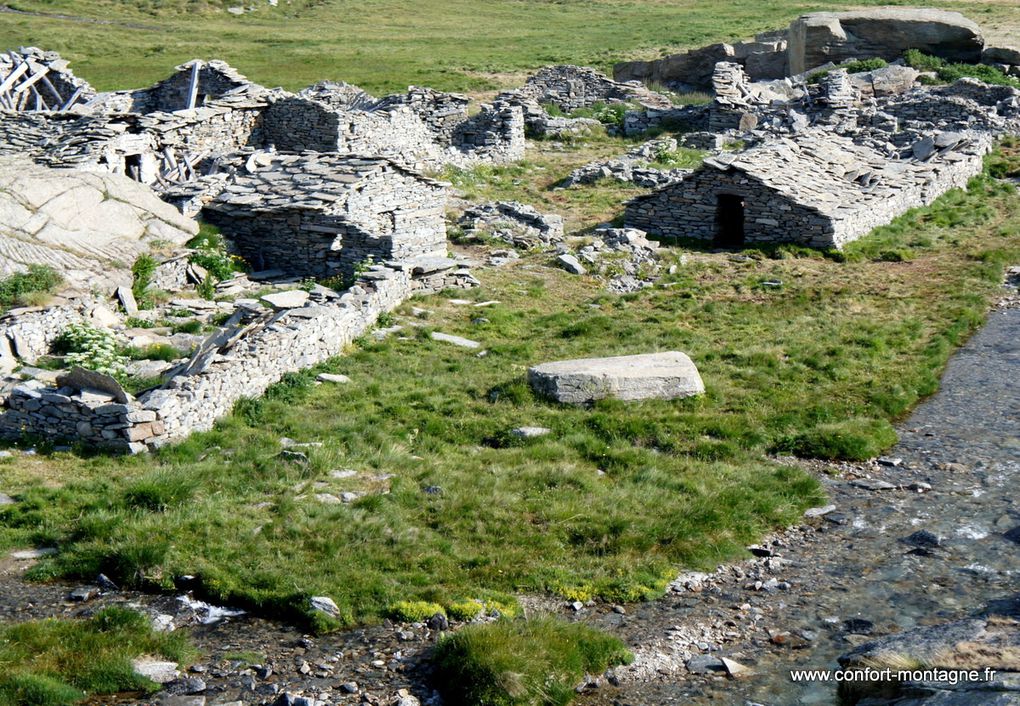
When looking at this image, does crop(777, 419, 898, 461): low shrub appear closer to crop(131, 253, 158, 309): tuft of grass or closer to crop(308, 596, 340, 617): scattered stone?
crop(308, 596, 340, 617): scattered stone

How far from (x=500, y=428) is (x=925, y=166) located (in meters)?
20.7

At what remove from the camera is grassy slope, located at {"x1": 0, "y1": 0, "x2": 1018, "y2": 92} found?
196 feet

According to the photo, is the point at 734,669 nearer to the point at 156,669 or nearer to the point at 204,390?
the point at 156,669

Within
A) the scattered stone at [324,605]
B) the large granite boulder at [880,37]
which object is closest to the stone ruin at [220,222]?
the scattered stone at [324,605]

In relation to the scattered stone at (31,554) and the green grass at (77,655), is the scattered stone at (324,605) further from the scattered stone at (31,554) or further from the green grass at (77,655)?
the scattered stone at (31,554)

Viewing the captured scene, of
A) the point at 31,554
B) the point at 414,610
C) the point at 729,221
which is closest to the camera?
the point at 414,610

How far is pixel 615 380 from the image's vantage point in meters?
17.0

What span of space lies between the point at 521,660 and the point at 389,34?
7500 cm

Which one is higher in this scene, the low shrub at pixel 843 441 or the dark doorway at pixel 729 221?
the dark doorway at pixel 729 221

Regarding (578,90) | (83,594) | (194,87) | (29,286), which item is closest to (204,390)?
(83,594)

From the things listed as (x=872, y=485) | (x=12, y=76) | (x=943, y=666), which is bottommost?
(x=872, y=485)

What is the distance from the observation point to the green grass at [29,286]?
63.6 ft

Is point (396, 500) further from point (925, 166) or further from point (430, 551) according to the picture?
point (925, 166)

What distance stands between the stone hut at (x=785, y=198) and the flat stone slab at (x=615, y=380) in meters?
10.1
